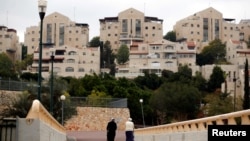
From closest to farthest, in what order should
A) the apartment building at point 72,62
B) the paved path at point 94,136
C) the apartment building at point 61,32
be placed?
1. the paved path at point 94,136
2. the apartment building at point 72,62
3. the apartment building at point 61,32

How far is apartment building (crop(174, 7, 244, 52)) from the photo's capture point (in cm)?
19500

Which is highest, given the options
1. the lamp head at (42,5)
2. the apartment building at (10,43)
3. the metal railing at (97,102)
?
the apartment building at (10,43)

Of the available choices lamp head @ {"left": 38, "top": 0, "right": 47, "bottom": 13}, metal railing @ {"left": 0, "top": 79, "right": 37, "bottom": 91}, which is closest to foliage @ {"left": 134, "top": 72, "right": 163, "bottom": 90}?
metal railing @ {"left": 0, "top": 79, "right": 37, "bottom": 91}

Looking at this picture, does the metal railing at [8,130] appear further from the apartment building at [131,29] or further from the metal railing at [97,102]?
the apartment building at [131,29]

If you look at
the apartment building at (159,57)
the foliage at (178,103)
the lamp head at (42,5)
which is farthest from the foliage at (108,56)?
the lamp head at (42,5)

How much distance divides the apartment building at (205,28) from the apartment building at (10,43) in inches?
2211

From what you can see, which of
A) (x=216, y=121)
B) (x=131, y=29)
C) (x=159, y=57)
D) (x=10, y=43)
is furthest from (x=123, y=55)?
(x=216, y=121)

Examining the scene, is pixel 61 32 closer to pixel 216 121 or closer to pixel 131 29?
pixel 131 29

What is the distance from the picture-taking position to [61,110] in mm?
45875

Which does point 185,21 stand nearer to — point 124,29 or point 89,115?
point 124,29

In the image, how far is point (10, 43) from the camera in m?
187

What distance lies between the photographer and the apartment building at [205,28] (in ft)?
640

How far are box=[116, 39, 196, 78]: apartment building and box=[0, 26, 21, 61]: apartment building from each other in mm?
39199

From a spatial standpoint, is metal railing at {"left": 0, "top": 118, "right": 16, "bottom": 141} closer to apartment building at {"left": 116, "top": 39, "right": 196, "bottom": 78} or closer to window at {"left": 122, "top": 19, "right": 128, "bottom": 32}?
apartment building at {"left": 116, "top": 39, "right": 196, "bottom": 78}
